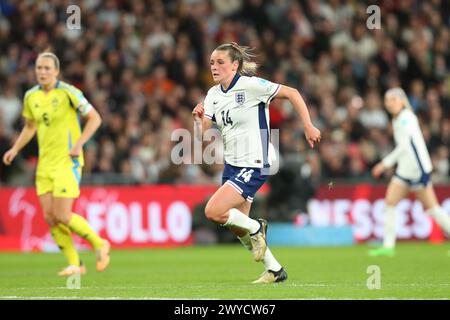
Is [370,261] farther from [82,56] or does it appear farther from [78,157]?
[82,56]

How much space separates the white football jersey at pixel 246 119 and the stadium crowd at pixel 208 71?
9.72 metres

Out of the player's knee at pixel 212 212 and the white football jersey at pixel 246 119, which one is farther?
the white football jersey at pixel 246 119

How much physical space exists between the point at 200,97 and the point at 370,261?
8.80m

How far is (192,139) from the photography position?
21156mm

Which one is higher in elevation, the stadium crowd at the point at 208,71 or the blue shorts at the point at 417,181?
the stadium crowd at the point at 208,71

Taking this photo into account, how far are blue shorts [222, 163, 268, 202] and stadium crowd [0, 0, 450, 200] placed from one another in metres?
9.76

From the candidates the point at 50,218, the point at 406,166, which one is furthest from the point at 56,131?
the point at 406,166

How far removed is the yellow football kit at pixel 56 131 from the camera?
1188 centimetres

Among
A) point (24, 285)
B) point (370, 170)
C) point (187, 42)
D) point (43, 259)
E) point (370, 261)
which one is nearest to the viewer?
point (24, 285)

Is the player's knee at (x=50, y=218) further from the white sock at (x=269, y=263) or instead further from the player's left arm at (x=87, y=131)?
the white sock at (x=269, y=263)

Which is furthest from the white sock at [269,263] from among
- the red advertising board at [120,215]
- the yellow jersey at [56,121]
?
the red advertising board at [120,215]

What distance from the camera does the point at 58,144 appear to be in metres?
11.9

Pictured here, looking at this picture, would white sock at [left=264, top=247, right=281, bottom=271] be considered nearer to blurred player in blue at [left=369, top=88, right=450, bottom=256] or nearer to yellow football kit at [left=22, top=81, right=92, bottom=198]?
yellow football kit at [left=22, top=81, right=92, bottom=198]
